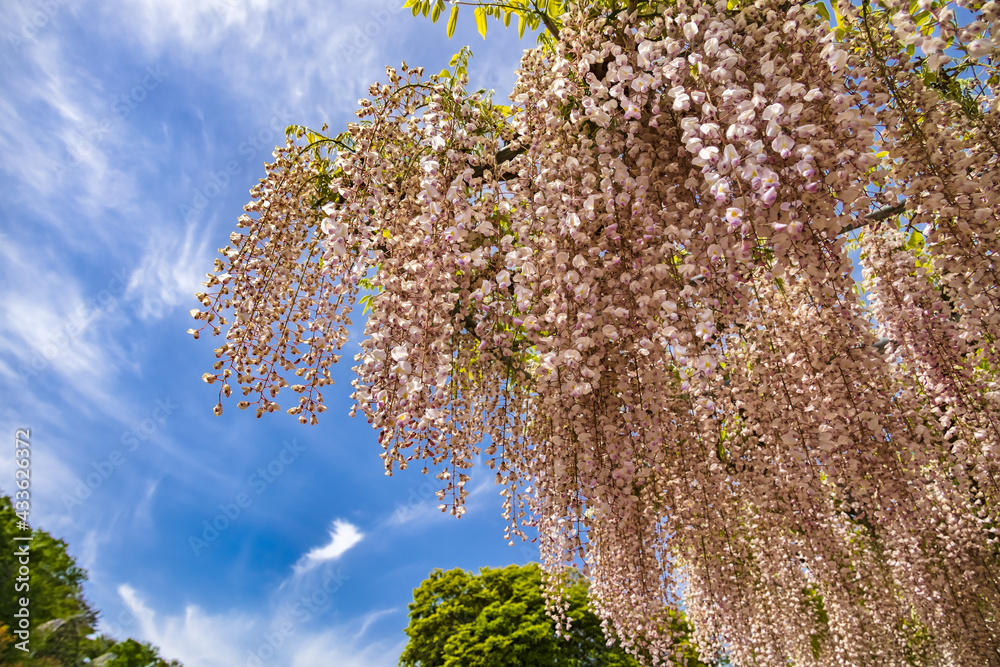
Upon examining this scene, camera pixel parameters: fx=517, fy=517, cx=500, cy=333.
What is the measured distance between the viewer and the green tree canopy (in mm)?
9083

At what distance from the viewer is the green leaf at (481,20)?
2.42 m

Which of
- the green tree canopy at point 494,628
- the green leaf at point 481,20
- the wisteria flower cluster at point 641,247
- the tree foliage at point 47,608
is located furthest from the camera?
the green tree canopy at point 494,628

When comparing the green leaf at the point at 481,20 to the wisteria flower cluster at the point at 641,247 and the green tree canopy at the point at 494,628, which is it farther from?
the green tree canopy at the point at 494,628

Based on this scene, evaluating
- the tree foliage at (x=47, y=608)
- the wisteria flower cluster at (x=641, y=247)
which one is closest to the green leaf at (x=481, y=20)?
the wisteria flower cluster at (x=641, y=247)

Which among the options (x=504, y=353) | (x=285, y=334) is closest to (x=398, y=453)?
(x=504, y=353)

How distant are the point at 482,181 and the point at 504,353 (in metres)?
0.69

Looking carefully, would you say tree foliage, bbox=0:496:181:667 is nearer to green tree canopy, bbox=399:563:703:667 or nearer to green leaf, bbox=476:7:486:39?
green tree canopy, bbox=399:563:703:667

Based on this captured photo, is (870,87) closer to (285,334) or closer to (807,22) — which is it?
(807,22)

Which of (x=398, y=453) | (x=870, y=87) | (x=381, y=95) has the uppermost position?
(x=381, y=95)

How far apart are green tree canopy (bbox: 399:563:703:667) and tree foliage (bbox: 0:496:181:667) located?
5066mm

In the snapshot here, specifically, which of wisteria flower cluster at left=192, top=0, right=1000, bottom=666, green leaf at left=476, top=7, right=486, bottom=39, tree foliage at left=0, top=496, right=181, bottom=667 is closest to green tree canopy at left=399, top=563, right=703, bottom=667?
tree foliage at left=0, top=496, right=181, bottom=667

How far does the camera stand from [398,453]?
2047mm

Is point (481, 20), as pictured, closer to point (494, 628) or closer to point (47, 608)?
point (47, 608)

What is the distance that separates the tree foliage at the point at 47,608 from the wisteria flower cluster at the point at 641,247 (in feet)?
15.0
